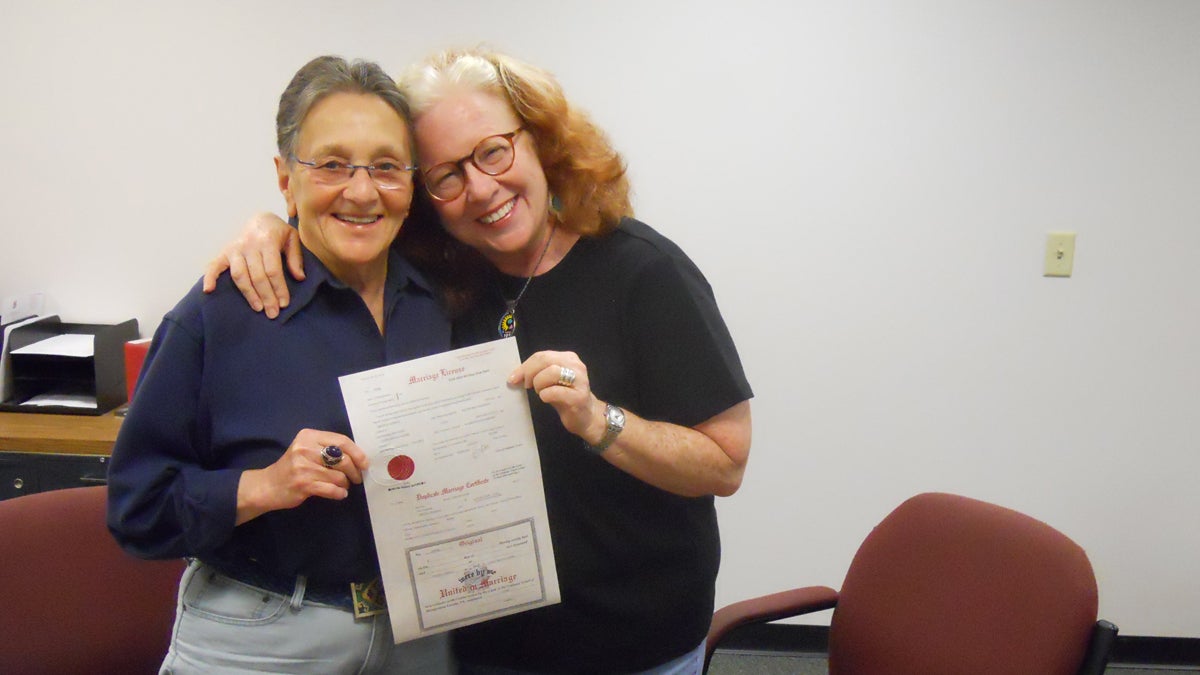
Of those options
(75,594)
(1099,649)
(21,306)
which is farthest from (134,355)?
(1099,649)

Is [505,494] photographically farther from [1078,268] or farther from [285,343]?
[1078,268]

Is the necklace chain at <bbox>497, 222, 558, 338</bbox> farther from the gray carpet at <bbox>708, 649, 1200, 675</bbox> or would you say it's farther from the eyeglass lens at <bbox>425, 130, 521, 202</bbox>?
the gray carpet at <bbox>708, 649, 1200, 675</bbox>

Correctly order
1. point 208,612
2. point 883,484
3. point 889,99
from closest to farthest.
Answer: point 208,612
point 889,99
point 883,484

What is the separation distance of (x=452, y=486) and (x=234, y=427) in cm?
30

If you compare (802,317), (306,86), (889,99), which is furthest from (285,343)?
(889,99)

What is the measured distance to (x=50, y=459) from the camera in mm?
2445

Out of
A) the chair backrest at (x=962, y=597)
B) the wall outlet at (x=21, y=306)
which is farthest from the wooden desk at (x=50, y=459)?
the chair backrest at (x=962, y=597)

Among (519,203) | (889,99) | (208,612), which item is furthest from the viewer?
(889,99)

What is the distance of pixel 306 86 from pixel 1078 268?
8.23 feet

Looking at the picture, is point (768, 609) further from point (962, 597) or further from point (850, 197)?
point (850, 197)

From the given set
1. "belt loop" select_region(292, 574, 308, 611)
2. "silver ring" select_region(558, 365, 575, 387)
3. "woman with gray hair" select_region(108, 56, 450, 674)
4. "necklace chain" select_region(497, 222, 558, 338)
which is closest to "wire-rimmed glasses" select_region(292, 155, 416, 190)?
"woman with gray hair" select_region(108, 56, 450, 674)

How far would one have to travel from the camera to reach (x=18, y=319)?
2840 millimetres

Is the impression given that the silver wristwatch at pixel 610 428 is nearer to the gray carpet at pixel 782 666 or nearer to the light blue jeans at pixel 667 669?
the light blue jeans at pixel 667 669

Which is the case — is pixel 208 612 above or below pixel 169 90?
below
